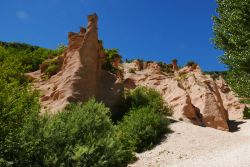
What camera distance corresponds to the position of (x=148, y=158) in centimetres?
2536

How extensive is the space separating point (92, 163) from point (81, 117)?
286 cm

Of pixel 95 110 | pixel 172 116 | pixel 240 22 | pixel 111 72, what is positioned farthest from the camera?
pixel 111 72

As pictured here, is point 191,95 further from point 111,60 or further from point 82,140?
point 82,140

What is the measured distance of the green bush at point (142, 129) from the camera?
2783 cm

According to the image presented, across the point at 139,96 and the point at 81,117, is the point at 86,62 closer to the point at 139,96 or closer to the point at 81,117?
the point at 139,96

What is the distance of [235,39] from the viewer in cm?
1959

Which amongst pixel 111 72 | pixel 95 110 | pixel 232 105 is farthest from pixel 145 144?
pixel 232 105

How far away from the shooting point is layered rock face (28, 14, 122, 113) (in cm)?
3009

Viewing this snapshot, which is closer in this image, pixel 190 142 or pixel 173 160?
A: pixel 173 160

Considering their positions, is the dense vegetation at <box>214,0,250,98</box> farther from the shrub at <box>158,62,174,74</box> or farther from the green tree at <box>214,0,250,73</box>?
the shrub at <box>158,62,174,74</box>

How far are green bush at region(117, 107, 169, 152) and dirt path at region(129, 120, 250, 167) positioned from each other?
0.79 meters

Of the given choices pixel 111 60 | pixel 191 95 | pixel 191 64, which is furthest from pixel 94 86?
pixel 191 64

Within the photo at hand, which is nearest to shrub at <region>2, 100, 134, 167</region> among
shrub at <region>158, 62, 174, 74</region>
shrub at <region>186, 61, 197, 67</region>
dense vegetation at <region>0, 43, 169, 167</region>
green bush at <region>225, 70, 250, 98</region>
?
dense vegetation at <region>0, 43, 169, 167</region>

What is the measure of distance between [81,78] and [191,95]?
16.9 metres
